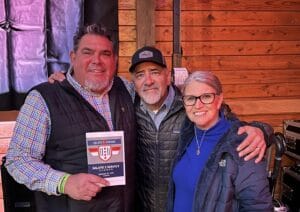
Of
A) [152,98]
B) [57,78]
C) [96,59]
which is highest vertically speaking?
[96,59]

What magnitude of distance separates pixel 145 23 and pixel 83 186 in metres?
1.78

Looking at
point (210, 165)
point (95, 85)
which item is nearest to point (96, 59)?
point (95, 85)

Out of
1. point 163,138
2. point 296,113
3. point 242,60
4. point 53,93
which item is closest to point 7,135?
point 53,93

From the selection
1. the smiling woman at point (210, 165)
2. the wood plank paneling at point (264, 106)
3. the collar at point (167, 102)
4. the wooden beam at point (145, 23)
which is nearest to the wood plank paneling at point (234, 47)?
the wooden beam at point (145, 23)

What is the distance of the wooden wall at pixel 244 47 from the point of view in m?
2.98

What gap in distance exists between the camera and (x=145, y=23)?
2803 millimetres

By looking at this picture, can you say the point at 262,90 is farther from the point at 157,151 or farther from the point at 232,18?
the point at 157,151

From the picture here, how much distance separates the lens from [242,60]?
3180mm

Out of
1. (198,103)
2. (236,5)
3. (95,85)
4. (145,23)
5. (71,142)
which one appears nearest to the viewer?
(198,103)

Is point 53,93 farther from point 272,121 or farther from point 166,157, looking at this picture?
point 272,121

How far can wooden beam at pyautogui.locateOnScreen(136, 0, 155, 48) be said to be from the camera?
9.11ft

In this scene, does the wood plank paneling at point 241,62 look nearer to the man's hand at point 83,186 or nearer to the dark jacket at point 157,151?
the dark jacket at point 157,151

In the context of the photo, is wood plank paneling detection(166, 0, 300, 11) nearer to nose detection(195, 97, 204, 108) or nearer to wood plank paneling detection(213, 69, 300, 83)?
wood plank paneling detection(213, 69, 300, 83)

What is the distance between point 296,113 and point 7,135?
9.19 ft
